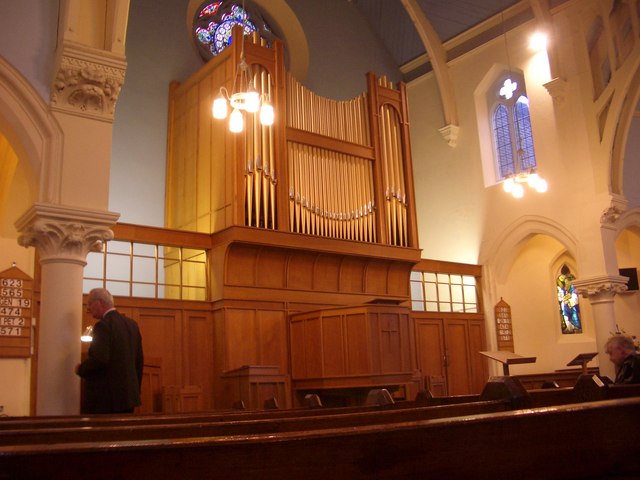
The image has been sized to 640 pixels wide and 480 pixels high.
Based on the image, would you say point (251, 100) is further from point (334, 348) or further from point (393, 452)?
point (393, 452)

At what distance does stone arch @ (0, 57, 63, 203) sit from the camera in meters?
6.38

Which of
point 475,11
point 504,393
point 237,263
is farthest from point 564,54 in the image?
point 504,393

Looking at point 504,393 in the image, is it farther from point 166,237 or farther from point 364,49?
point 364,49

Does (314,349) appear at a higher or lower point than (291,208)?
lower

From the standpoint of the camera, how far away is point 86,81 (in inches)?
→ 261

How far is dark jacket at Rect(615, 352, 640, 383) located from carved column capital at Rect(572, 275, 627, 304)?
6701 mm

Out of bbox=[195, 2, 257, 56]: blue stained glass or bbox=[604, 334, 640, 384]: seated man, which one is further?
bbox=[195, 2, 257, 56]: blue stained glass

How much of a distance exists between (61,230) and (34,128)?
1.07 meters

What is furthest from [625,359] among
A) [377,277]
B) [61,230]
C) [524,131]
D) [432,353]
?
[524,131]

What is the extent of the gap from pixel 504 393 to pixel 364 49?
47.6 feet

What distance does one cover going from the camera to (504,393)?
2672mm

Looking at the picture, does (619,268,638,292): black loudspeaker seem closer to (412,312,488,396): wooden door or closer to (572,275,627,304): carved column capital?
(572,275,627,304): carved column capital

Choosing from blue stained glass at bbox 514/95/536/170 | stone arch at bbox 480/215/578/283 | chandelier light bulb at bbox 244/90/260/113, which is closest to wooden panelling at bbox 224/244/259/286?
chandelier light bulb at bbox 244/90/260/113

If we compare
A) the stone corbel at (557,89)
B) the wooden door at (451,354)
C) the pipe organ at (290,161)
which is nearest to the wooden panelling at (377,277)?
the pipe organ at (290,161)
